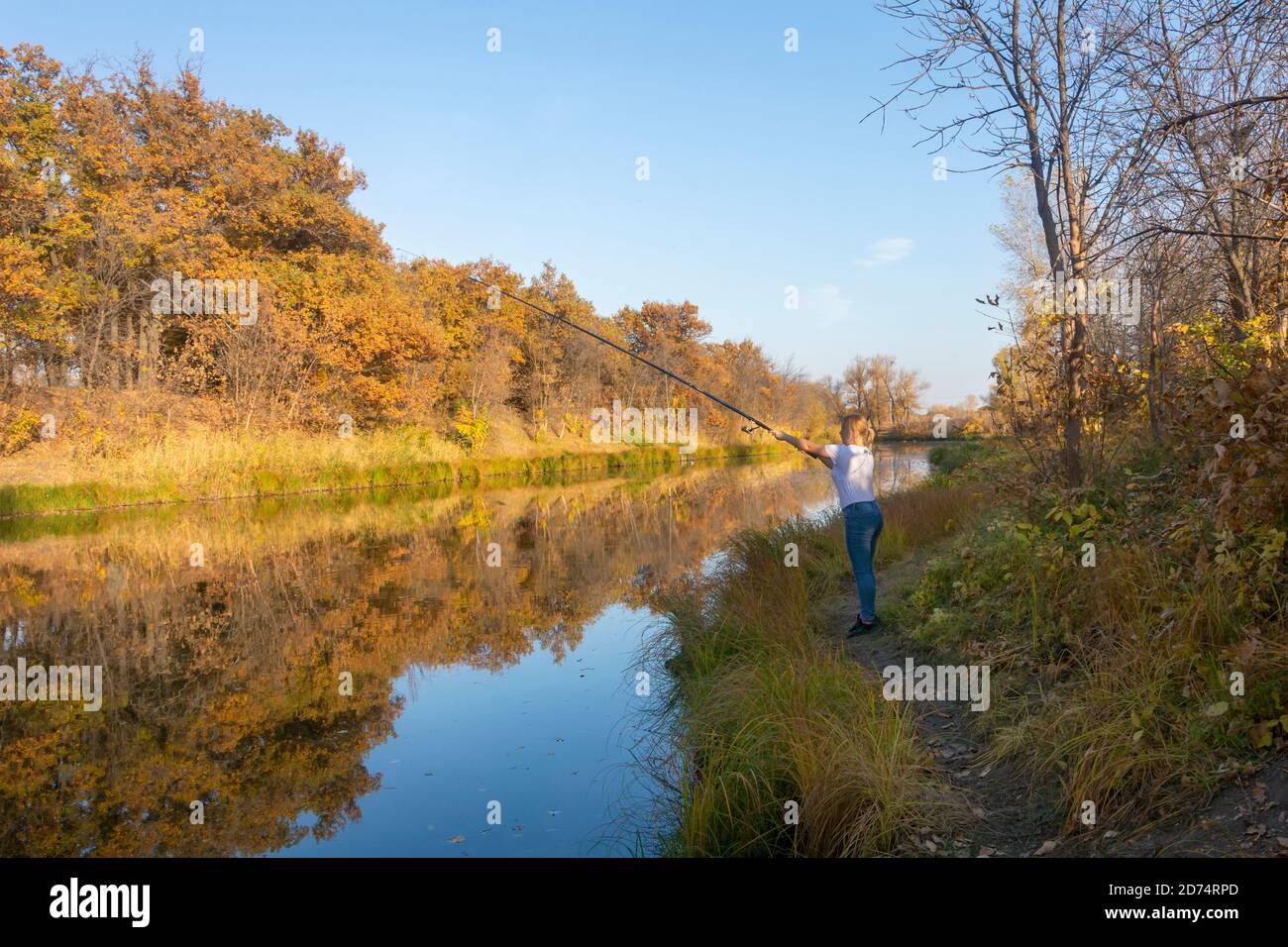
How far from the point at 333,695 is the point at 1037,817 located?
16.9ft

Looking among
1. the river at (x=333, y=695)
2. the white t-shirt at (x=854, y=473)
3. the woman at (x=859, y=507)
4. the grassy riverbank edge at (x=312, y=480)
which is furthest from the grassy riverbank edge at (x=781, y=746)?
the grassy riverbank edge at (x=312, y=480)

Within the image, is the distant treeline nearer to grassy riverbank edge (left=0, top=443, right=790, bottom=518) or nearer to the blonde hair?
grassy riverbank edge (left=0, top=443, right=790, bottom=518)

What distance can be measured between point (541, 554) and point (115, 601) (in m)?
6.01

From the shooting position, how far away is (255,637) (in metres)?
8.14

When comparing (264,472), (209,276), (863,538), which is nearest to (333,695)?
(863,538)

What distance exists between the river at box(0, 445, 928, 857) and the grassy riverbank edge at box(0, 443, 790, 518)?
5008 mm

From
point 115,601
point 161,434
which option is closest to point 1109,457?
point 115,601

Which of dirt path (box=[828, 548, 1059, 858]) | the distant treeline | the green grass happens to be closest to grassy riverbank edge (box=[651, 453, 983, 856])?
dirt path (box=[828, 548, 1059, 858])

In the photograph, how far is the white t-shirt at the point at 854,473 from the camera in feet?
21.8

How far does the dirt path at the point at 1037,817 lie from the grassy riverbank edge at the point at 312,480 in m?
21.4

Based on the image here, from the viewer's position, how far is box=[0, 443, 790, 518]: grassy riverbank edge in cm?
1900

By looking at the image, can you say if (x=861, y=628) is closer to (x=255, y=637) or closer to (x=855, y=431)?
(x=855, y=431)

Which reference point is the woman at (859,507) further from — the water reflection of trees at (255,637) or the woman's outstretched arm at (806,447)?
the water reflection of trees at (255,637)

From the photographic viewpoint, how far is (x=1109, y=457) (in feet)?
22.2
